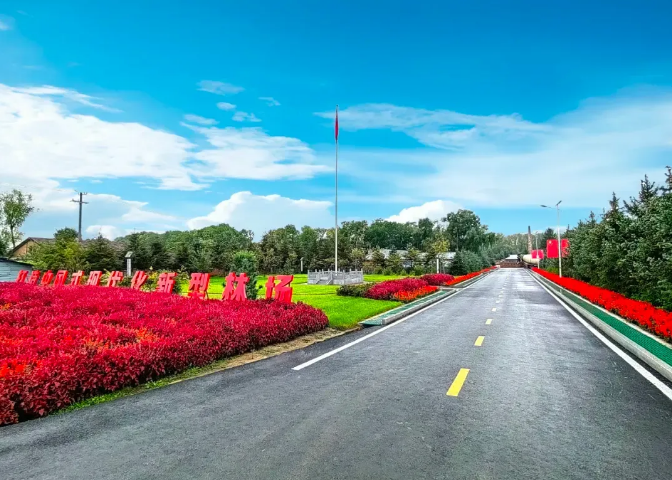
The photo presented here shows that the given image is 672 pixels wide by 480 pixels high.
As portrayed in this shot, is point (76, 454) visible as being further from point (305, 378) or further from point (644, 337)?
point (644, 337)

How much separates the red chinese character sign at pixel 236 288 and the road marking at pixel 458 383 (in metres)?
8.66

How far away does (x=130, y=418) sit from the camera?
5.38m

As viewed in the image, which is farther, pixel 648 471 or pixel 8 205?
pixel 8 205

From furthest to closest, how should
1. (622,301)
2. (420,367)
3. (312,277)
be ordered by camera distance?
(312,277) < (622,301) < (420,367)

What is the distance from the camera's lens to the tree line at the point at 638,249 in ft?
43.4

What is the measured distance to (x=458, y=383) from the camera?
22.7 feet

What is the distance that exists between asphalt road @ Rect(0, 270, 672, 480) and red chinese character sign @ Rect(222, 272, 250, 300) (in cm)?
636

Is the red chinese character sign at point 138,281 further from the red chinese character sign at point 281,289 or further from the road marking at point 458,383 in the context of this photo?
the road marking at point 458,383

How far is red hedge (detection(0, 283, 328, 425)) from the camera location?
5703 millimetres

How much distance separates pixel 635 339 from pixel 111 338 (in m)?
11.7

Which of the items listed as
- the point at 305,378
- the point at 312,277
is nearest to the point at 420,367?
the point at 305,378

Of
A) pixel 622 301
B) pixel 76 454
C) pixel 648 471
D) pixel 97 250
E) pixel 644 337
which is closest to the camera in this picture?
pixel 648 471

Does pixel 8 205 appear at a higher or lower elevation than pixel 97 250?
higher

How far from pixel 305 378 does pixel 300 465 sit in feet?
10.4
